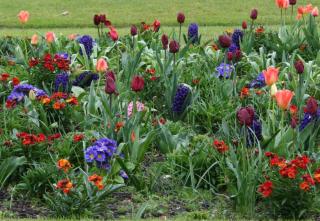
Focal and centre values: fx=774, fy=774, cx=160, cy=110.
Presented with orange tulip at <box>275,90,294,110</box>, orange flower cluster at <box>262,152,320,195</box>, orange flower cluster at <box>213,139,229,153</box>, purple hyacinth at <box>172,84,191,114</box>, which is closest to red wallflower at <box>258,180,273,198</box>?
orange flower cluster at <box>262,152,320,195</box>

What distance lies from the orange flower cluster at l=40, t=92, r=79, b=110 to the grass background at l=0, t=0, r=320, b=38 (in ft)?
17.9

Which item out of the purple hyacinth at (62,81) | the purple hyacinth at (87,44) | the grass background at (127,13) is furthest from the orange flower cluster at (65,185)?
the grass background at (127,13)

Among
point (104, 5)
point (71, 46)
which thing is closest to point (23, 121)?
point (71, 46)

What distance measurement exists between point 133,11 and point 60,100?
8.66 metres

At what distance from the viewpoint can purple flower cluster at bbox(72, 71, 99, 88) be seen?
739 cm

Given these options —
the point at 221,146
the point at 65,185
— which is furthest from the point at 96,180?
the point at 221,146

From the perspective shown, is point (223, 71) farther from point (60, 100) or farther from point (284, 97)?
point (284, 97)

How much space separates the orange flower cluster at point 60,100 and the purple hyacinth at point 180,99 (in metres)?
0.85

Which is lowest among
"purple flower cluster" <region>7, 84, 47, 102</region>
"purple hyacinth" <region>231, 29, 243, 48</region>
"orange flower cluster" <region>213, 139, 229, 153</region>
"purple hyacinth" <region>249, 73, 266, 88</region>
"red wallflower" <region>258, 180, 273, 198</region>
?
"red wallflower" <region>258, 180, 273, 198</region>

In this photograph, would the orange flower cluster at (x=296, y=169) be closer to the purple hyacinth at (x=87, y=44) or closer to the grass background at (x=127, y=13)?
the purple hyacinth at (x=87, y=44)

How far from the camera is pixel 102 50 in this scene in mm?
8812

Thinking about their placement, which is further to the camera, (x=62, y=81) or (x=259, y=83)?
(x=259, y=83)

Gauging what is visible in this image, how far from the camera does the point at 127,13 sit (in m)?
14.6

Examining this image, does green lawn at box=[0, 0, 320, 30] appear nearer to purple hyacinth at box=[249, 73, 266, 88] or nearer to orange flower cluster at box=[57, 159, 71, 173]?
purple hyacinth at box=[249, 73, 266, 88]
